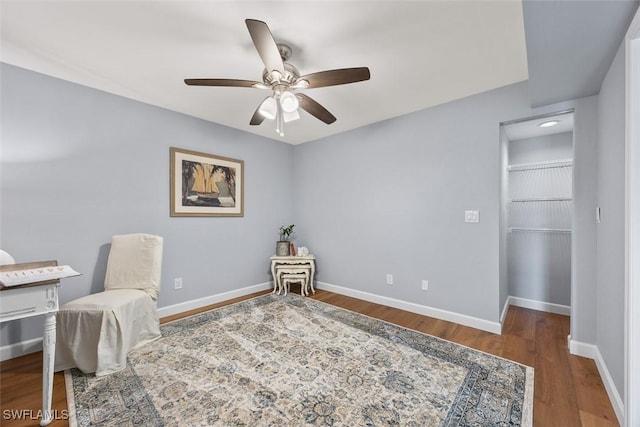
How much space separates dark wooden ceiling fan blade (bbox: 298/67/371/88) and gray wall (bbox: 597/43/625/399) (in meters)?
1.46

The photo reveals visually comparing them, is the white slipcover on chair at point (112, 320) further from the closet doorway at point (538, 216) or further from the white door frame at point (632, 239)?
the closet doorway at point (538, 216)

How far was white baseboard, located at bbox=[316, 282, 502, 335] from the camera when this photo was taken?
2.50 metres

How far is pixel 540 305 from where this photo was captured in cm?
309

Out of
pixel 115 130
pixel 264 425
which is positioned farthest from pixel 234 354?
pixel 115 130

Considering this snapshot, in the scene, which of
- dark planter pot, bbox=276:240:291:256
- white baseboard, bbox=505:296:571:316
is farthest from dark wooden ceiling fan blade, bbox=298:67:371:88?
white baseboard, bbox=505:296:571:316

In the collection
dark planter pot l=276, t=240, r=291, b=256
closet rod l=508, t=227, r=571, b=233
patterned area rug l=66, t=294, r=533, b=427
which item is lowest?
patterned area rug l=66, t=294, r=533, b=427

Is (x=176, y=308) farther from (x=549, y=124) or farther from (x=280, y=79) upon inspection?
(x=549, y=124)

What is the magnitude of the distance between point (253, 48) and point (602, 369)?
3.40 m

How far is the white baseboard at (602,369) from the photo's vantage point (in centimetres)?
143

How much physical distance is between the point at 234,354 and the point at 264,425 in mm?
808

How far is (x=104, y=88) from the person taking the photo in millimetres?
2439

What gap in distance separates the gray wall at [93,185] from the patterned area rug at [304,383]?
0.90 m

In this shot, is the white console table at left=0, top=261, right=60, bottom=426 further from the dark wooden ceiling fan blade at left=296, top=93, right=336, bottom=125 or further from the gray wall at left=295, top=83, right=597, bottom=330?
the gray wall at left=295, top=83, right=597, bottom=330

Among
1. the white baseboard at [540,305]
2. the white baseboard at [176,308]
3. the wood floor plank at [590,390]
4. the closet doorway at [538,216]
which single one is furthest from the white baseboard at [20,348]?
the white baseboard at [540,305]
